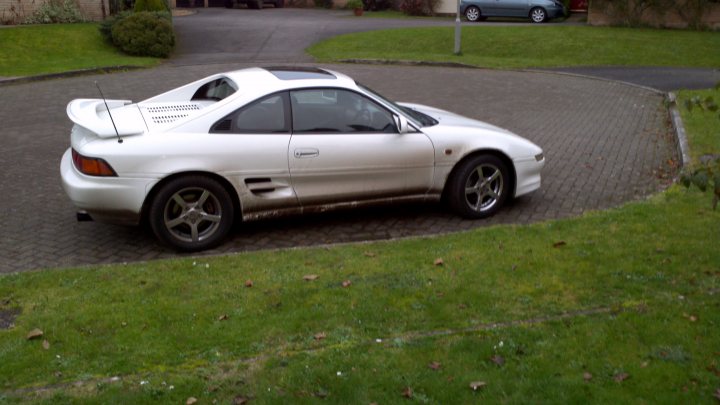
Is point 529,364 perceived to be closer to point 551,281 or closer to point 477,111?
point 551,281

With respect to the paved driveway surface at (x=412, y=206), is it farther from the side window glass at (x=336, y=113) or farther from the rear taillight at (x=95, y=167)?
the side window glass at (x=336, y=113)

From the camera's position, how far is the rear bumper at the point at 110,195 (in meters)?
6.68

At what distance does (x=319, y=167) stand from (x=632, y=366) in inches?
145

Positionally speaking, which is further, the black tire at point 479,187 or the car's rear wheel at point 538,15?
the car's rear wheel at point 538,15

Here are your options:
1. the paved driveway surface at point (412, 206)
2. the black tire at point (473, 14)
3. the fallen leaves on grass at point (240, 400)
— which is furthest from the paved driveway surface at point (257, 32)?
the fallen leaves on grass at point (240, 400)

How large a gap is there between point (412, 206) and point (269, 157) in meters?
1.89

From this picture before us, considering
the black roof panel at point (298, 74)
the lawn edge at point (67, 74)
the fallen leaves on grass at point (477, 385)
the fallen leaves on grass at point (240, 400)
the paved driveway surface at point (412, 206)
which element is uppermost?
the black roof panel at point (298, 74)

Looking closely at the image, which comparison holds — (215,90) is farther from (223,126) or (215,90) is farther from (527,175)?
(527,175)

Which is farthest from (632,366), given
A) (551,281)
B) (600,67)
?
(600,67)

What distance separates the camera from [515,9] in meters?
32.5

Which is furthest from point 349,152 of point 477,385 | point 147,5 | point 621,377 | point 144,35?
point 147,5

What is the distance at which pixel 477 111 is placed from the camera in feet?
45.3

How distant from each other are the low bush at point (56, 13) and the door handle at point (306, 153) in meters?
21.2

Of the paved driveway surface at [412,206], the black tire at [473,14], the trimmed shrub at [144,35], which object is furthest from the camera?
the black tire at [473,14]
